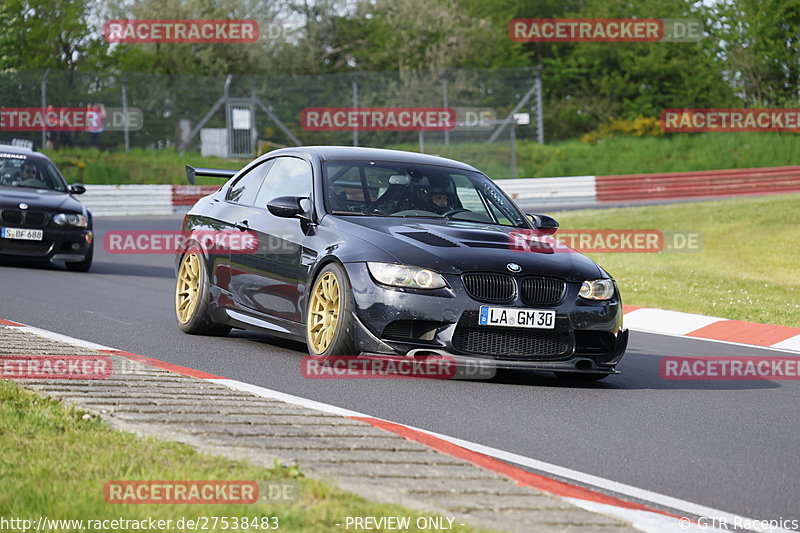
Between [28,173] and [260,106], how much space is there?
21.1 meters

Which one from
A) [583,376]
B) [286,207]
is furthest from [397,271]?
[583,376]

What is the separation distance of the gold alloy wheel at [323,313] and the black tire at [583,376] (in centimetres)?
173

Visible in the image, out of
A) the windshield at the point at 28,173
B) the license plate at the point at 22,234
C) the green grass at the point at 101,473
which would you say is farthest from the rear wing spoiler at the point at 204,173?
the windshield at the point at 28,173

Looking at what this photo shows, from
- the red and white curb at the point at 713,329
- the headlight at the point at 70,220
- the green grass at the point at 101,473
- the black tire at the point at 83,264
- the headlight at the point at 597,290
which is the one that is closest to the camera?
the green grass at the point at 101,473

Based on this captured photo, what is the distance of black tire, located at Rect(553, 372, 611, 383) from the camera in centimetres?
907

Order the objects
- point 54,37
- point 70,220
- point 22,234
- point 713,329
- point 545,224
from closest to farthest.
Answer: point 545,224 < point 713,329 < point 22,234 < point 70,220 < point 54,37

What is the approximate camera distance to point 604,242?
78.5ft

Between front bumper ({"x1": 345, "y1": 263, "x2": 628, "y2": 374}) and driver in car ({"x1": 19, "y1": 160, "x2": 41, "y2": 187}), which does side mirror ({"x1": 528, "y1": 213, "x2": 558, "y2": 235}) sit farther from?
driver in car ({"x1": 19, "y1": 160, "x2": 41, "y2": 187})

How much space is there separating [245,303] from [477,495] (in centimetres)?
540

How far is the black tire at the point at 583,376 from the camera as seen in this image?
907cm

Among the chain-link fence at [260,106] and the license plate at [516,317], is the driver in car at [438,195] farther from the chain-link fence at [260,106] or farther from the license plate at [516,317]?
the chain-link fence at [260,106]

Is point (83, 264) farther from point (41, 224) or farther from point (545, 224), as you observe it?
point (545, 224)

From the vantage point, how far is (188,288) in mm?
10688

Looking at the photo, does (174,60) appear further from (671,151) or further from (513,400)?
(513,400)
